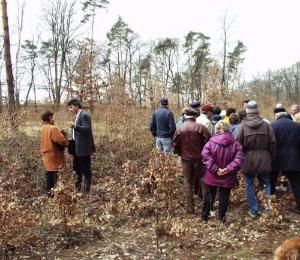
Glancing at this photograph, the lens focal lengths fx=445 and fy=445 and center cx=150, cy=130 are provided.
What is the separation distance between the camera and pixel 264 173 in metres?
7.60

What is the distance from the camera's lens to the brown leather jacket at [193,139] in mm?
8016

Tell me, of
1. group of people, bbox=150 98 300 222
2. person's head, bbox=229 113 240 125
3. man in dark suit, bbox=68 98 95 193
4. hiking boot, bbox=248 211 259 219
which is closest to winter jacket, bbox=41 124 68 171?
man in dark suit, bbox=68 98 95 193

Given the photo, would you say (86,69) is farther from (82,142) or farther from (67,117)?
(82,142)

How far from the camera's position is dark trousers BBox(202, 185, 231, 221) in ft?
24.2

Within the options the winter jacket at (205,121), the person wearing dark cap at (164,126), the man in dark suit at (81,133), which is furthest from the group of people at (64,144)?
the winter jacket at (205,121)

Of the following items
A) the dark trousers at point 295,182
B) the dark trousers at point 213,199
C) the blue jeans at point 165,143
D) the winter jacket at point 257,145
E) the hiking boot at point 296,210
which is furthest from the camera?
the blue jeans at point 165,143

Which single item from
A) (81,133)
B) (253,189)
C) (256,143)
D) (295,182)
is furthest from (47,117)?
(295,182)

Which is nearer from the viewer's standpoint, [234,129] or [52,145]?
[52,145]

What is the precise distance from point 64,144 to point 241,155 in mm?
3540

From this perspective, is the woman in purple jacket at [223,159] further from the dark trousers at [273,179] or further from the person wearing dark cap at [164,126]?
the person wearing dark cap at [164,126]

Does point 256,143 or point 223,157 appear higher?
point 256,143

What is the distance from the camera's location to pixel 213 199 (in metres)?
7.63

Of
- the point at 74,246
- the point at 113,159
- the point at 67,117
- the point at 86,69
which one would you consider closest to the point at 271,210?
the point at 74,246

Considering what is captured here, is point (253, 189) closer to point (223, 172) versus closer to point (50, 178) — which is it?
point (223, 172)
